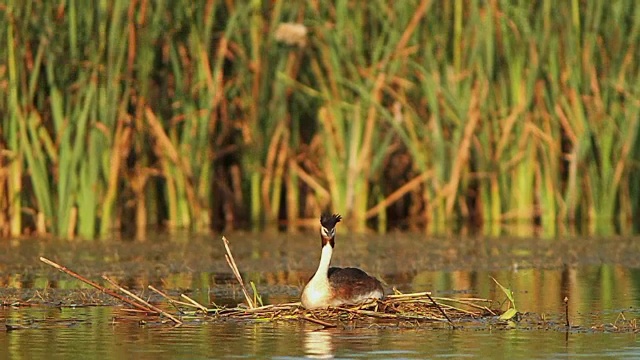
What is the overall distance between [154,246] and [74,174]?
1017 millimetres

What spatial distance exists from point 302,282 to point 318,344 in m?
3.30

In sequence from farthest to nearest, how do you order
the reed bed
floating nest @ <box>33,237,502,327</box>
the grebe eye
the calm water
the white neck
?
1. the reed bed
2. the grebe eye
3. the white neck
4. floating nest @ <box>33,237,502,327</box>
5. the calm water

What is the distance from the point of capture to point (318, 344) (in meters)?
7.14

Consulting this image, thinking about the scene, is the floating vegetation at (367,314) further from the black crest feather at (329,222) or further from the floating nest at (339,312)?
the black crest feather at (329,222)

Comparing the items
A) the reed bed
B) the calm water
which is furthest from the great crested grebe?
the reed bed

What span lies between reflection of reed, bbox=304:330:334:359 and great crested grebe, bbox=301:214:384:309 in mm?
655

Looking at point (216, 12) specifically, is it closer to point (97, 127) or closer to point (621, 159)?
point (97, 127)

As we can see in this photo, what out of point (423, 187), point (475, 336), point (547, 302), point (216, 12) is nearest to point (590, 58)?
point (423, 187)

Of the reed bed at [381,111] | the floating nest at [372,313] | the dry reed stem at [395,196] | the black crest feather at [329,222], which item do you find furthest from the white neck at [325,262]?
the dry reed stem at [395,196]

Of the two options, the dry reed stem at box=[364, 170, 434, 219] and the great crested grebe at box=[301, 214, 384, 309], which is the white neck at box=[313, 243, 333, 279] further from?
the dry reed stem at box=[364, 170, 434, 219]

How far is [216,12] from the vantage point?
1494 centimetres

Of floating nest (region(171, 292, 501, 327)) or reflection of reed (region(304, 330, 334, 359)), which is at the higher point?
floating nest (region(171, 292, 501, 327))

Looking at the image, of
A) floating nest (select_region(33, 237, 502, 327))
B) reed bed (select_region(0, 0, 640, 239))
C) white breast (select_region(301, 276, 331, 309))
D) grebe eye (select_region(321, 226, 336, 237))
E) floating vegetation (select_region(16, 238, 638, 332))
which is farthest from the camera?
reed bed (select_region(0, 0, 640, 239))

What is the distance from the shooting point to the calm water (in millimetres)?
7000
